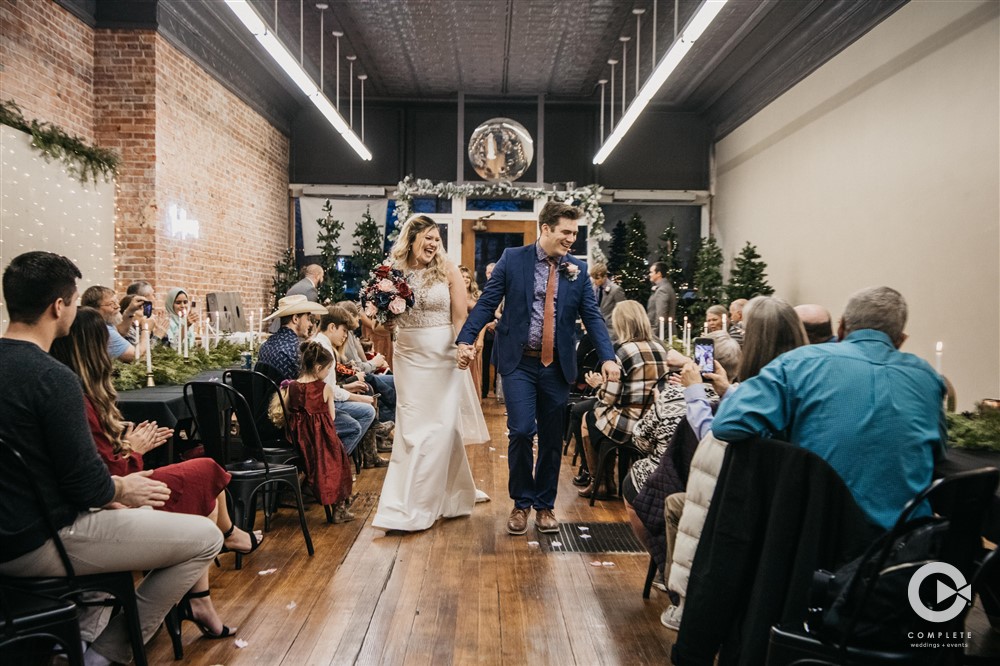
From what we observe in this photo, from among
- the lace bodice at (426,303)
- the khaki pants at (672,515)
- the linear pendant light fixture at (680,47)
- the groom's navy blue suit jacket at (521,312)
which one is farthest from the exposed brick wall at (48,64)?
the khaki pants at (672,515)

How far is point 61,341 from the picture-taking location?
260 cm

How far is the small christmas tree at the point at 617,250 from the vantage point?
1328 cm

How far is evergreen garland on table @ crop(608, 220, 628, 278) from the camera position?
43.6ft

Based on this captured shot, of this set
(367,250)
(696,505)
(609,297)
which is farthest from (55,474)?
(367,250)

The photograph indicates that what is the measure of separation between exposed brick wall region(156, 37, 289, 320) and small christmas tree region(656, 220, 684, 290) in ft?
20.7

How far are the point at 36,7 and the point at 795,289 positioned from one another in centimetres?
844

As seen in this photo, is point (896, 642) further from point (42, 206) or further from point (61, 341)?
point (42, 206)

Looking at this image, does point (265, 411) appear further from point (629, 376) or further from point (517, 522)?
point (629, 376)

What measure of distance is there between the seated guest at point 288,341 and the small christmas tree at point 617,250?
8806mm

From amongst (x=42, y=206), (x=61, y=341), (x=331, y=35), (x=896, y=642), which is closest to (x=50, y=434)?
(x=61, y=341)

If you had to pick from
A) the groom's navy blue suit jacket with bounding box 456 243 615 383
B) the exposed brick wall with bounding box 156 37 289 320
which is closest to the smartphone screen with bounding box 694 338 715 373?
the groom's navy blue suit jacket with bounding box 456 243 615 383

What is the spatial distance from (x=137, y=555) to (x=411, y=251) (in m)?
2.56

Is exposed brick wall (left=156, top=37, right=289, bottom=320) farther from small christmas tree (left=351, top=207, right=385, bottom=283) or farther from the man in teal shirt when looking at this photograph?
the man in teal shirt

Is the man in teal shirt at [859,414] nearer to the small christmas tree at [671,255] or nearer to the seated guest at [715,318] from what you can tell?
the seated guest at [715,318]
